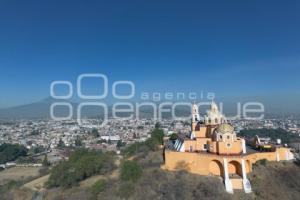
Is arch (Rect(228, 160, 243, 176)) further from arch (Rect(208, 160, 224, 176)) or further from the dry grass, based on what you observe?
the dry grass

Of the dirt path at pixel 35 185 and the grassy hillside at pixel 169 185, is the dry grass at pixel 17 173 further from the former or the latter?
the grassy hillside at pixel 169 185

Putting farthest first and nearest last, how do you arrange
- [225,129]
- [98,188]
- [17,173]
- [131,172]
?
1. [17,173]
2. [131,172]
3. [225,129]
4. [98,188]

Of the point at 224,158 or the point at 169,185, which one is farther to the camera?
the point at 224,158

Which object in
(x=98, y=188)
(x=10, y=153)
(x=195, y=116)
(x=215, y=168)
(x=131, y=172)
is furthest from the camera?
(x=10, y=153)

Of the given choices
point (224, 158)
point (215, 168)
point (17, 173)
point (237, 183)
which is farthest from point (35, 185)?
point (237, 183)

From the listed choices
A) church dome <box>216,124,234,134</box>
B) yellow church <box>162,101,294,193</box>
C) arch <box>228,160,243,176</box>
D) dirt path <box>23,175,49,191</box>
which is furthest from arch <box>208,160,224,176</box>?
dirt path <box>23,175,49,191</box>

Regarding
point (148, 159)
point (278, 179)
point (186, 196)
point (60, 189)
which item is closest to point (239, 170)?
point (278, 179)

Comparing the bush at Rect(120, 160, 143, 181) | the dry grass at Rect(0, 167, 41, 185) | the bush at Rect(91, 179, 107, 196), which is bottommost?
the dry grass at Rect(0, 167, 41, 185)

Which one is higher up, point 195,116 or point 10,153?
point 195,116

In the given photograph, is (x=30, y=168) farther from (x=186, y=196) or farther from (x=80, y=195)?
(x=186, y=196)

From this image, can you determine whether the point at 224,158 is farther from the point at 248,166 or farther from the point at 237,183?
the point at 248,166

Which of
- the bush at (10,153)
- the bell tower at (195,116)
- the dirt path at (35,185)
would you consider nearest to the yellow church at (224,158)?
the bell tower at (195,116)
